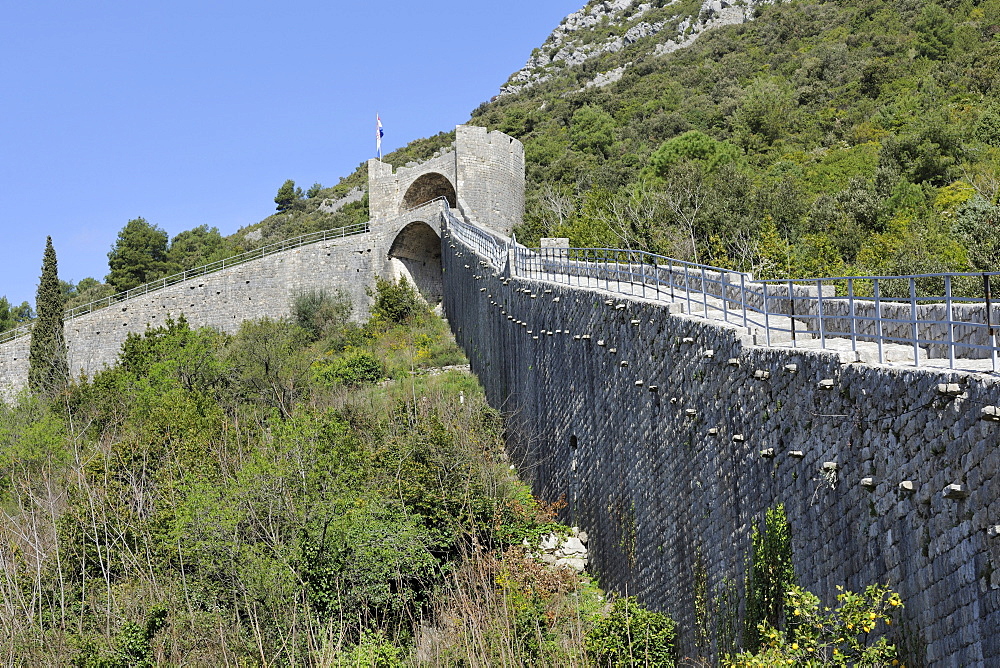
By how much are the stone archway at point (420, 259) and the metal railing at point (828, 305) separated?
46.7 feet

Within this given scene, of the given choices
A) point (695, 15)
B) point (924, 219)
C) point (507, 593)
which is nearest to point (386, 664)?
point (507, 593)

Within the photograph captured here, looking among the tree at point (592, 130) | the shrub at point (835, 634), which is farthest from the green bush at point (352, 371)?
the tree at point (592, 130)

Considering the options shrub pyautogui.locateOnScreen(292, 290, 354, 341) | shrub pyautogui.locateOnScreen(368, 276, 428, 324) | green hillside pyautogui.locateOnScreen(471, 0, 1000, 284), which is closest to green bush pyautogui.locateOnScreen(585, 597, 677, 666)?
green hillside pyautogui.locateOnScreen(471, 0, 1000, 284)

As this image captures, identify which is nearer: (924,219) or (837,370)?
(837,370)

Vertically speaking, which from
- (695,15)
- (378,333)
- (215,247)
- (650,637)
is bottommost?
(650,637)

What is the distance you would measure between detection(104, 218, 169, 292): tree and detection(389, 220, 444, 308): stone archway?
22628 millimetres

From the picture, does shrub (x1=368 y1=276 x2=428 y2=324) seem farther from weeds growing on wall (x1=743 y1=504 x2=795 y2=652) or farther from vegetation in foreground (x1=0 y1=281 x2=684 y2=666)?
weeds growing on wall (x1=743 y1=504 x2=795 y2=652)

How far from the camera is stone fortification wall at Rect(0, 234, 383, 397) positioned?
122 ft

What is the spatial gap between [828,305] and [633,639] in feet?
16.2

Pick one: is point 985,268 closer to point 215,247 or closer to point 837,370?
point 837,370

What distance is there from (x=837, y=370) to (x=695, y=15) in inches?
3635

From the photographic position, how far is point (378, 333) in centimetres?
Result: 3794

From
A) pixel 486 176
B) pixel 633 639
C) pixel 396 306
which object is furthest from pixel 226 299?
pixel 633 639

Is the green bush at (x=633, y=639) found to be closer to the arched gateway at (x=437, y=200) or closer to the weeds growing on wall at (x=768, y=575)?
the weeds growing on wall at (x=768, y=575)
